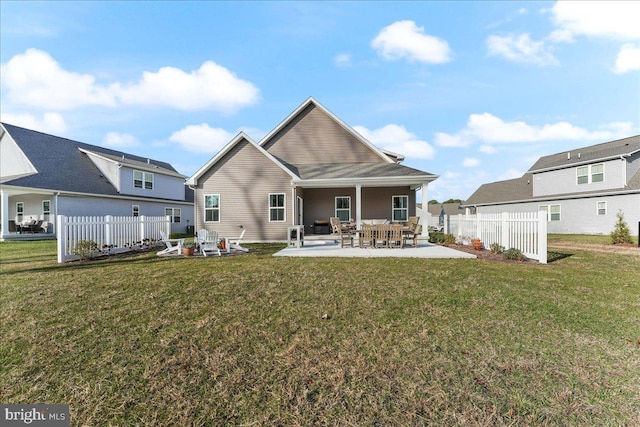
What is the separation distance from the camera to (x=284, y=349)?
3.71 m

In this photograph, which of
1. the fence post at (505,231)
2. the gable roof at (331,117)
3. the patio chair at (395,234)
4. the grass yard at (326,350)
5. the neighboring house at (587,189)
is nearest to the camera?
the grass yard at (326,350)

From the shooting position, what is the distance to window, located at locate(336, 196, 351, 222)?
58.6 ft

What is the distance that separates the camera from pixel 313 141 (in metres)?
18.8

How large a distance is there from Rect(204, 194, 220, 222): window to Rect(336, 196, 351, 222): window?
7.15m

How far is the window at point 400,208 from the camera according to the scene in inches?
699

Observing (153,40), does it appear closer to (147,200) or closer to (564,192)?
(147,200)

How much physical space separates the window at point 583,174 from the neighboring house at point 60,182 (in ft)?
123

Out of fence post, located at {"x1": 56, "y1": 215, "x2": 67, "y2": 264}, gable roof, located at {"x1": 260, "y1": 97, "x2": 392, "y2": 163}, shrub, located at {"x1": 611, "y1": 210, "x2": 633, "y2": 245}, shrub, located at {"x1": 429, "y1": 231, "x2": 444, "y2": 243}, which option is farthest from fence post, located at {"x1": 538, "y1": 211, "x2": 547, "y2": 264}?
fence post, located at {"x1": 56, "y1": 215, "x2": 67, "y2": 264}

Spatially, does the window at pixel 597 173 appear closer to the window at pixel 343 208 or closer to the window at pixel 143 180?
the window at pixel 343 208

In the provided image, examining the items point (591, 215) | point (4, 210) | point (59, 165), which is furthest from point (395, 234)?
point (59, 165)

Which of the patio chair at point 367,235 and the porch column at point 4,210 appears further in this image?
the porch column at point 4,210

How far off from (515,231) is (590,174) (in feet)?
68.4

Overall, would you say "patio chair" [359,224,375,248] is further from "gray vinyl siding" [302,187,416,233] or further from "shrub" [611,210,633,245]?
"shrub" [611,210,633,245]

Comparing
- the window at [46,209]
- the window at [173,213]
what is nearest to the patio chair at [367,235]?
the window at [46,209]
